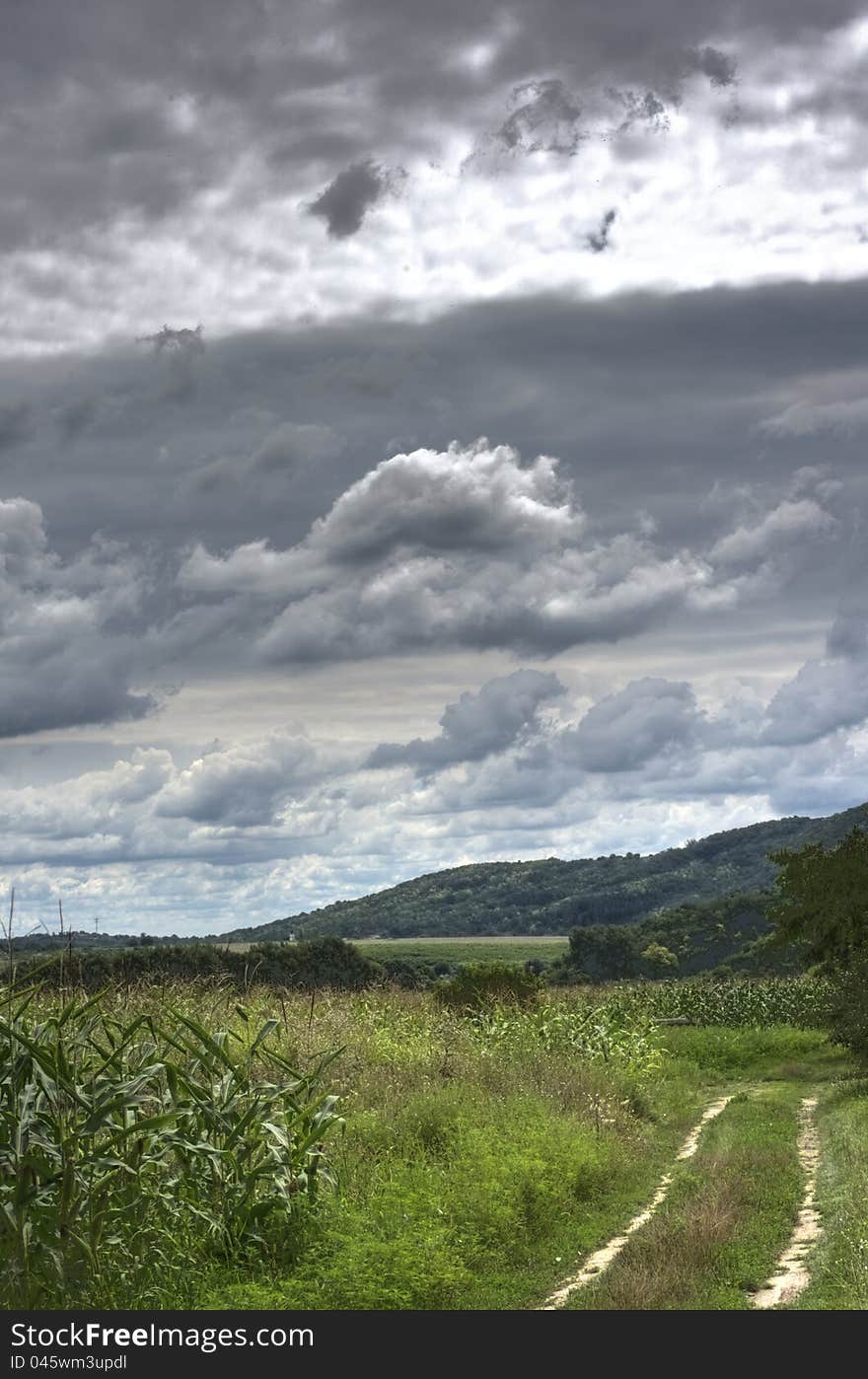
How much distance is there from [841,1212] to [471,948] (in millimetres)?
93962

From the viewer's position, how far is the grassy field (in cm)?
923

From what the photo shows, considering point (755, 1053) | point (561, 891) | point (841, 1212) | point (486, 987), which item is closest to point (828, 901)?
point (755, 1053)

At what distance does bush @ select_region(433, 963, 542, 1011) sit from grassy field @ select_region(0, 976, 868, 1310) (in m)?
8.74

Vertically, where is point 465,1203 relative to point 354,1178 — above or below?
below

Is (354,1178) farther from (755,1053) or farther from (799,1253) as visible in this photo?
(755,1053)

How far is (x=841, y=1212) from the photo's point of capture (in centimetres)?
1257

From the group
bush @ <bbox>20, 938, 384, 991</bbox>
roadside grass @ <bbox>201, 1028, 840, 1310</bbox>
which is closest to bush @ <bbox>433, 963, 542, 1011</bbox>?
bush @ <bbox>20, 938, 384, 991</bbox>

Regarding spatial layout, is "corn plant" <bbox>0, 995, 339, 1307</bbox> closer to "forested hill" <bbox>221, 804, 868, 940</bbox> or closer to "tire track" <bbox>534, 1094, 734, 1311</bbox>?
"tire track" <bbox>534, 1094, 734, 1311</bbox>

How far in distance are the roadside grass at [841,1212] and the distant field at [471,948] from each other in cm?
6297

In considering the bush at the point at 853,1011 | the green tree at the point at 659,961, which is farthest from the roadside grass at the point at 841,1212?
the green tree at the point at 659,961
